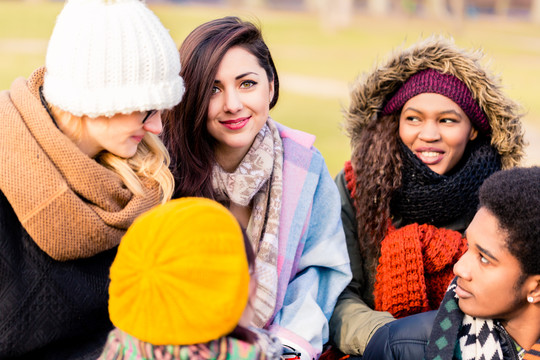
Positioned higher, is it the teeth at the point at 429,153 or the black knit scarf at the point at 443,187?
the teeth at the point at 429,153

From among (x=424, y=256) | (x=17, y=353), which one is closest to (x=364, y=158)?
(x=424, y=256)

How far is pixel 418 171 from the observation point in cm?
305

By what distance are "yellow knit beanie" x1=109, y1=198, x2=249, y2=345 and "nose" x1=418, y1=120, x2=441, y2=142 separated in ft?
5.37

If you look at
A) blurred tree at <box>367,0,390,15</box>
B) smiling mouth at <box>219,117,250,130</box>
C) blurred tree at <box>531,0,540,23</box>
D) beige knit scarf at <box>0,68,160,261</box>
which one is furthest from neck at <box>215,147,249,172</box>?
blurred tree at <box>531,0,540,23</box>

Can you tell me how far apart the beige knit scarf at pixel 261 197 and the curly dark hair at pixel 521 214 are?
95 cm

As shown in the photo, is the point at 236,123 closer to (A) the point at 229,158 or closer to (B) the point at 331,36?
(A) the point at 229,158

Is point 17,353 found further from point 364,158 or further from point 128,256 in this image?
point 364,158

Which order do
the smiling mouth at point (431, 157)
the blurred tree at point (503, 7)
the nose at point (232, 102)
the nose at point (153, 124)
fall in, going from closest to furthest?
the nose at point (153, 124) → the nose at point (232, 102) → the smiling mouth at point (431, 157) → the blurred tree at point (503, 7)

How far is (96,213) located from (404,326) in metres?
1.19

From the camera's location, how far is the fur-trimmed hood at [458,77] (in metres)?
2.99

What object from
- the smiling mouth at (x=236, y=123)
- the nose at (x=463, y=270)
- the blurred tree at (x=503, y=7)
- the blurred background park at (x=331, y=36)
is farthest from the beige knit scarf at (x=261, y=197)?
the blurred tree at (x=503, y=7)

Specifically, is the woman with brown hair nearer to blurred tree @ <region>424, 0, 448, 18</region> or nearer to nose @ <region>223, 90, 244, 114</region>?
nose @ <region>223, 90, 244, 114</region>

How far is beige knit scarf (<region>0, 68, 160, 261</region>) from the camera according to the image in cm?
199

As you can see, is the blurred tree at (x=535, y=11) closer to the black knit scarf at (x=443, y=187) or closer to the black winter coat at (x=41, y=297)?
the black knit scarf at (x=443, y=187)
